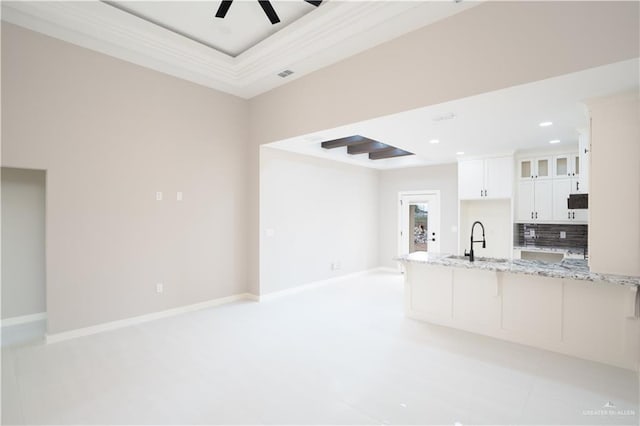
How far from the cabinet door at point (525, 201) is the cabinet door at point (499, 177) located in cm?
26

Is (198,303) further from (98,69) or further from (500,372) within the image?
(500,372)

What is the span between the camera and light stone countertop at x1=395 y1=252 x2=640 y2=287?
2.99 metres

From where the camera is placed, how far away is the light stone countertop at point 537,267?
2.99 meters

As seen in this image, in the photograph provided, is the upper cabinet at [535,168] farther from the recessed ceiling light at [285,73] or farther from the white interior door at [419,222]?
the recessed ceiling light at [285,73]

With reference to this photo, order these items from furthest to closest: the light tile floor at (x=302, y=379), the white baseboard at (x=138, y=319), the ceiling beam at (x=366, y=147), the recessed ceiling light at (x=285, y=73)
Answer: the ceiling beam at (x=366, y=147)
the recessed ceiling light at (x=285, y=73)
the white baseboard at (x=138, y=319)
the light tile floor at (x=302, y=379)

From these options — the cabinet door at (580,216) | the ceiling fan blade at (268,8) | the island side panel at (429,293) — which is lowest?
the island side panel at (429,293)

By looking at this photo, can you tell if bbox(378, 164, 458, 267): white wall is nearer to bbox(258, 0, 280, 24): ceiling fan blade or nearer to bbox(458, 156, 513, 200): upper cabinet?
bbox(458, 156, 513, 200): upper cabinet

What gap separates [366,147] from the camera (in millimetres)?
6207

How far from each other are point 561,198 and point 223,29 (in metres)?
5.98

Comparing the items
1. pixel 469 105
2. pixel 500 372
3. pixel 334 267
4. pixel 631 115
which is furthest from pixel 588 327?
pixel 334 267

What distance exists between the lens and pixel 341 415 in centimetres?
231

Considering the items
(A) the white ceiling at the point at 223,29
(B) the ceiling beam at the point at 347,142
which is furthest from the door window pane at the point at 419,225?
(A) the white ceiling at the point at 223,29

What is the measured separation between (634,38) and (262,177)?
15.1 feet

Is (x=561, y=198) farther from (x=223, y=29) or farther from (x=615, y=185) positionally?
(x=223, y=29)
